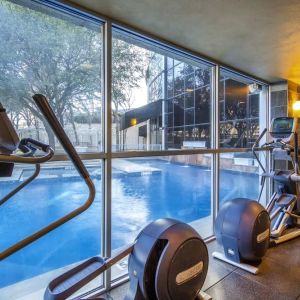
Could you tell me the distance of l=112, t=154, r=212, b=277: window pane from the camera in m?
2.87

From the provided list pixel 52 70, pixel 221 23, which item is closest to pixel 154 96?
pixel 221 23

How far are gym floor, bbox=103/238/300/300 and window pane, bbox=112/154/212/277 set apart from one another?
2.72 feet

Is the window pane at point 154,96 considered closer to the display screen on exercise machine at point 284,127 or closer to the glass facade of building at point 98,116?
the glass facade of building at point 98,116

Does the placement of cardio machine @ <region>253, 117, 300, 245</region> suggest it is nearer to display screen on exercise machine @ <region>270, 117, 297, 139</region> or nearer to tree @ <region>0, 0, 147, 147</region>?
display screen on exercise machine @ <region>270, 117, 297, 139</region>

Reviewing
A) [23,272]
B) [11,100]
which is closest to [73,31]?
[11,100]

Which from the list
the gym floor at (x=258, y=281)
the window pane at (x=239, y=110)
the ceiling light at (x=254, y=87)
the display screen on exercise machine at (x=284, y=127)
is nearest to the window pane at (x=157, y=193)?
the window pane at (x=239, y=110)

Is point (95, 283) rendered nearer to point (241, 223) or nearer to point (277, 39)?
point (241, 223)

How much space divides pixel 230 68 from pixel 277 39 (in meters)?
1.02

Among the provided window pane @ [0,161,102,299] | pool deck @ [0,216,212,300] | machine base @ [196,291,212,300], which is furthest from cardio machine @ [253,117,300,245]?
window pane @ [0,161,102,299]

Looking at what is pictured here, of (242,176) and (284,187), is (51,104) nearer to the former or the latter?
(284,187)

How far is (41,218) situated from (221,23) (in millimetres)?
2442

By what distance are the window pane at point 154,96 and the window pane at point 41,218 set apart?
0.56m

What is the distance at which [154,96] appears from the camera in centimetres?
309

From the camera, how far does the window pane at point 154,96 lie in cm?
254
